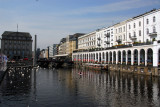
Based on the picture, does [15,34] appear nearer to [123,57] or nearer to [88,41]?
[88,41]

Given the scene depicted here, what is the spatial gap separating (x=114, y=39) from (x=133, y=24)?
63.3ft

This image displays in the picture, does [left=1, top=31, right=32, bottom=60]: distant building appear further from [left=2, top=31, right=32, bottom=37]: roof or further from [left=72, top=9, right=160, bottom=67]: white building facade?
[left=72, top=9, right=160, bottom=67]: white building facade

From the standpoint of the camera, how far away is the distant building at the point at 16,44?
159875 millimetres

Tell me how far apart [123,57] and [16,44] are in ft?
378

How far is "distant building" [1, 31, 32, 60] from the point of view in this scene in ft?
525

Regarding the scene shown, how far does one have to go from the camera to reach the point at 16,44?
163625 millimetres

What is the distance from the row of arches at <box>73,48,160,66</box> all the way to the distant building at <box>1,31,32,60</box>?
50696 millimetres

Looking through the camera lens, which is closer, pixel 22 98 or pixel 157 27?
pixel 22 98

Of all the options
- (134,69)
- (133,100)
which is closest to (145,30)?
(134,69)

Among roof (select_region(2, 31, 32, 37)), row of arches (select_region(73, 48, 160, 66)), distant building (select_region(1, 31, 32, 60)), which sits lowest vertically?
row of arches (select_region(73, 48, 160, 66))

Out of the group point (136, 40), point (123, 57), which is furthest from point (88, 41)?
point (136, 40)

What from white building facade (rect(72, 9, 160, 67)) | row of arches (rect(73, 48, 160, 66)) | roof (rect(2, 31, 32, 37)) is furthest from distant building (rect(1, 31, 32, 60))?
white building facade (rect(72, 9, 160, 67))

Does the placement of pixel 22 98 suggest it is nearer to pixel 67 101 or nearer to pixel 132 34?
pixel 67 101

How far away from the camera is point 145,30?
232 ft
